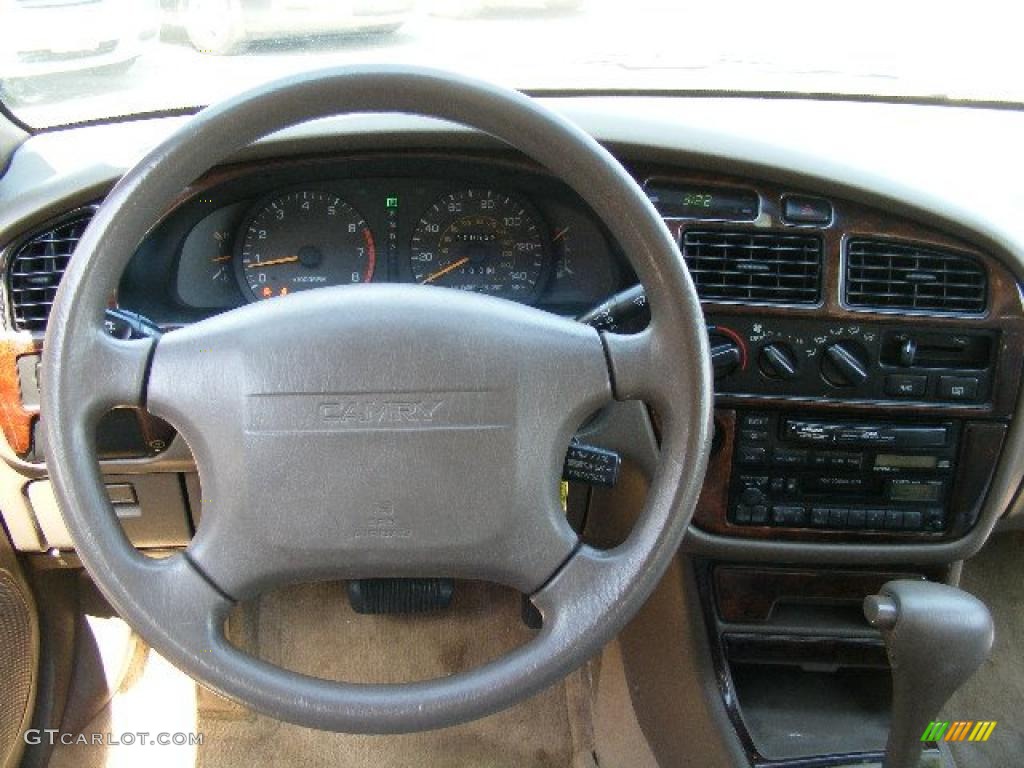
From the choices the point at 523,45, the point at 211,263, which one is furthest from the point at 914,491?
the point at 211,263

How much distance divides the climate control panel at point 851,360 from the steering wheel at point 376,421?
50 cm

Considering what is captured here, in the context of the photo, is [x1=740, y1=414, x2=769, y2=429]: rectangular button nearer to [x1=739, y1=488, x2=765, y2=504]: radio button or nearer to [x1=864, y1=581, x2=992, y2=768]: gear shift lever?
[x1=739, y1=488, x2=765, y2=504]: radio button

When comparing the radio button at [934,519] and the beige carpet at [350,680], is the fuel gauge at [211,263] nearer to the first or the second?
the beige carpet at [350,680]

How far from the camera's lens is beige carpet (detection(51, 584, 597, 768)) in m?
2.32

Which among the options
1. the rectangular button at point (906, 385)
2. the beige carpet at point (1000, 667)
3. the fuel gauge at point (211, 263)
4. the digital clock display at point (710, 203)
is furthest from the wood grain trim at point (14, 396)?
the beige carpet at point (1000, 667)

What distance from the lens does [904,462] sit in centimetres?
176

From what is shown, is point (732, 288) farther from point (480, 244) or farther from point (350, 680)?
point (350, 680)

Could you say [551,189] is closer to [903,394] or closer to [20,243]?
[903,394]

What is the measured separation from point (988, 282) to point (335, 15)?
1.19 meters

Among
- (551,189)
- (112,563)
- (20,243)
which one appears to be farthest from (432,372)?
(20,243)

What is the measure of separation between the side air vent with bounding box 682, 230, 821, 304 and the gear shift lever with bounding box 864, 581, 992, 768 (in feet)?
1.55

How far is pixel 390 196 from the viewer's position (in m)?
1.74

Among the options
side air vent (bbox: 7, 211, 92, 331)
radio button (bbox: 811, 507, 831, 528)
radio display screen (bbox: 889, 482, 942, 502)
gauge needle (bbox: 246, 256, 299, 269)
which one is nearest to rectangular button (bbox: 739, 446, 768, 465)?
radio button (bbox: 811, 507, 831, 528)

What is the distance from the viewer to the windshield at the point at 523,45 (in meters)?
1.94
